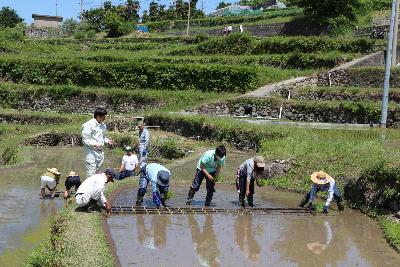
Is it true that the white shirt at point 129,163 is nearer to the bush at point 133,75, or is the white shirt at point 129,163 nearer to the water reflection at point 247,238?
the water reflection at point 247,238

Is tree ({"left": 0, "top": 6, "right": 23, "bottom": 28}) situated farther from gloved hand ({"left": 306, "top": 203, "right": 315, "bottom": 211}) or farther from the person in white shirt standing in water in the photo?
gloved hand ({"left": 306, "top": 203, "right": 315, "bottom": 211})

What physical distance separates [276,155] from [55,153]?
33.9 feet

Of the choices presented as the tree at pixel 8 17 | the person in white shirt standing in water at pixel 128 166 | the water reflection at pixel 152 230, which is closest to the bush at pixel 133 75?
the person in white shirt standing in water at pixel 128 166

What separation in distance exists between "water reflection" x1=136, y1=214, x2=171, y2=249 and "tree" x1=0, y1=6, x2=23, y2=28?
63.8 m

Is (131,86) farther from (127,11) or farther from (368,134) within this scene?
(127,11)

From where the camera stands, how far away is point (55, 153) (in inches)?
928

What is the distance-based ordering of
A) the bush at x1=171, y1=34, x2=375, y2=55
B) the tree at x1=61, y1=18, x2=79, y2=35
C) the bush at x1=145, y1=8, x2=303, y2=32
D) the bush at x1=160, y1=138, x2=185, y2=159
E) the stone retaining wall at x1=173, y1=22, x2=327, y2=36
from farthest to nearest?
the tree at x1=61, y1=18, x2=79, y2=35
the bush at x1=145, y1=8, x2=303, y2=32
the stone retaining wall at x1=173, y1=22, x2=327, y2=36
the bush at x1=171, y1=34, x2=375, y2=55
the bush at x1=160, y1=138, x2=185, y2=159

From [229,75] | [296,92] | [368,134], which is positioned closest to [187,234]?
[368,134]

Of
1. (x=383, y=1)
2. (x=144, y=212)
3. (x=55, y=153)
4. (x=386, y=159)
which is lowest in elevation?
(x=55, y=153)

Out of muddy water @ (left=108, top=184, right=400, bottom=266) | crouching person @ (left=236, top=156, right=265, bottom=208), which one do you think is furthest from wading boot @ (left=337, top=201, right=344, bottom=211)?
crouching person @ (left=236, top=156, right=265, bottom=208)

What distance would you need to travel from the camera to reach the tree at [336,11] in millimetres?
40406

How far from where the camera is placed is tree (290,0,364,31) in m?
40.4

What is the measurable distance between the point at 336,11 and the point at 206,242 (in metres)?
33.6

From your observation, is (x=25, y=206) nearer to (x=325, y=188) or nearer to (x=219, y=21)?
(x=325, y=188)
